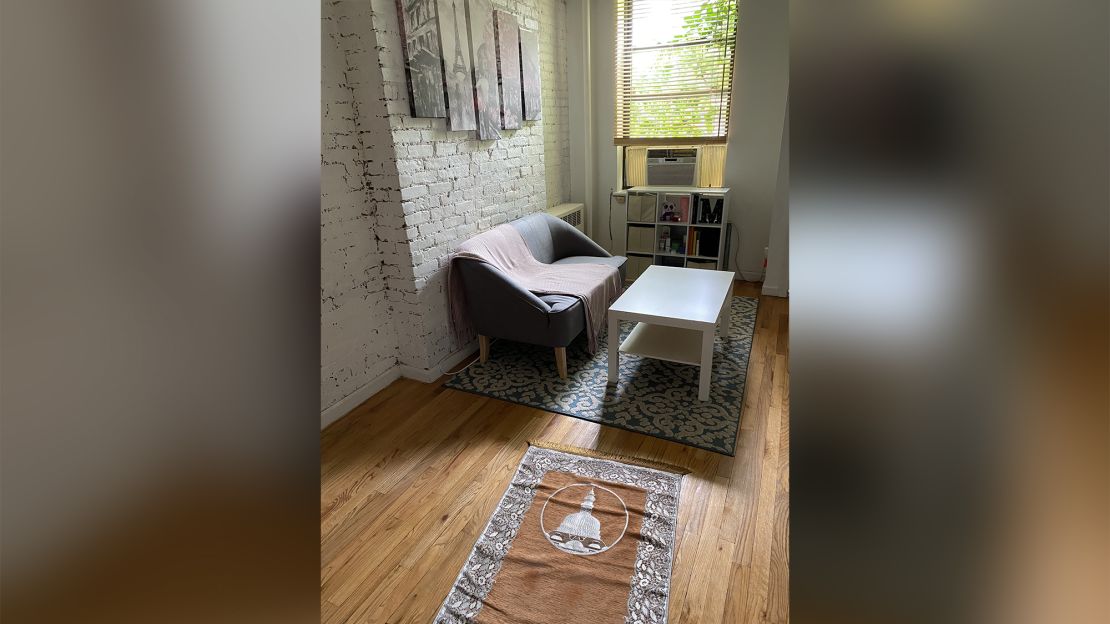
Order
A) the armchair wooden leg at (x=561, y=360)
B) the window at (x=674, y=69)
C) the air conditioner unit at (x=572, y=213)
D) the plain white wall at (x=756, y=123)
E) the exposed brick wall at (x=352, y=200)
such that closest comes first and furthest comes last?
the exposed brick wall at (x=352, y=200) → the armchair wooden leg at (x=561, y=360) → the plain white wall at (x=756, y=123) → the window at (x=674, y=69) → the air conditioner unit at (x=572, y=213)

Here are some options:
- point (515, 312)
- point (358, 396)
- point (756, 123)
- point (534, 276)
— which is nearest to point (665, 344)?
point (515, 312)

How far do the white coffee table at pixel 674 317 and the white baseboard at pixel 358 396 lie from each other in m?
1.22

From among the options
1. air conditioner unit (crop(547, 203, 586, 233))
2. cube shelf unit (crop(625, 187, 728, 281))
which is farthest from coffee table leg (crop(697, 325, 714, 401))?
air conditioner unit (crop(547, 203, 586, 233))

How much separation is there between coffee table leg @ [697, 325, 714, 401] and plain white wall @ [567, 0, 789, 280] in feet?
7.48

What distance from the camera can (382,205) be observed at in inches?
105

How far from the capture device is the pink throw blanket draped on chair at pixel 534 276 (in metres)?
3.07

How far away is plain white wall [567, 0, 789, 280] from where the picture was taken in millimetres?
4148

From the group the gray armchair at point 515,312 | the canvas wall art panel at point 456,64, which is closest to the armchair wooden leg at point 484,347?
the gray armchair at point 515,312

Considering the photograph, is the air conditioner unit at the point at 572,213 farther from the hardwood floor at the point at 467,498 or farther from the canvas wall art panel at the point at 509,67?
the hardwood floor at the point at 467,498

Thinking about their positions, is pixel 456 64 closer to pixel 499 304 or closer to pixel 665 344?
pixel 499 304

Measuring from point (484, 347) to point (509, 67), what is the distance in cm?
184

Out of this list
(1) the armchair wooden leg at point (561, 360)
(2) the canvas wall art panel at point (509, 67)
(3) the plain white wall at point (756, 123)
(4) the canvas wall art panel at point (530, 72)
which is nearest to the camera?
(1) the armchair wooden leg at point (561, 360)

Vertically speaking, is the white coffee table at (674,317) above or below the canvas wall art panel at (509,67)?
below
